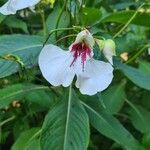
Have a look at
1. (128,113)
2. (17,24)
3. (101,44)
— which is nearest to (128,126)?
(128,113)

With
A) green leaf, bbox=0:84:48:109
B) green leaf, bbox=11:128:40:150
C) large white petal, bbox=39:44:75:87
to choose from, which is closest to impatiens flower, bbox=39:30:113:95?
large white petal, bbox=39:44:75:87

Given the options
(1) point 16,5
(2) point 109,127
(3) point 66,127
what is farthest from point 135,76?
(1) point 16,5

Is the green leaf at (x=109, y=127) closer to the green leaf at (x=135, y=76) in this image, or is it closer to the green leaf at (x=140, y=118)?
the green leaf at (x=135, y=76)

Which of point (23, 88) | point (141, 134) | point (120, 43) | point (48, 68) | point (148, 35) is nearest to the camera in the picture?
point (48, 68)

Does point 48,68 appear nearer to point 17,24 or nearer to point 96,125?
point 96,125

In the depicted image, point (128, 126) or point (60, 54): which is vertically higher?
point (60, 54)

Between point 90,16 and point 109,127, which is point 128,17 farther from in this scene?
point 109,127
